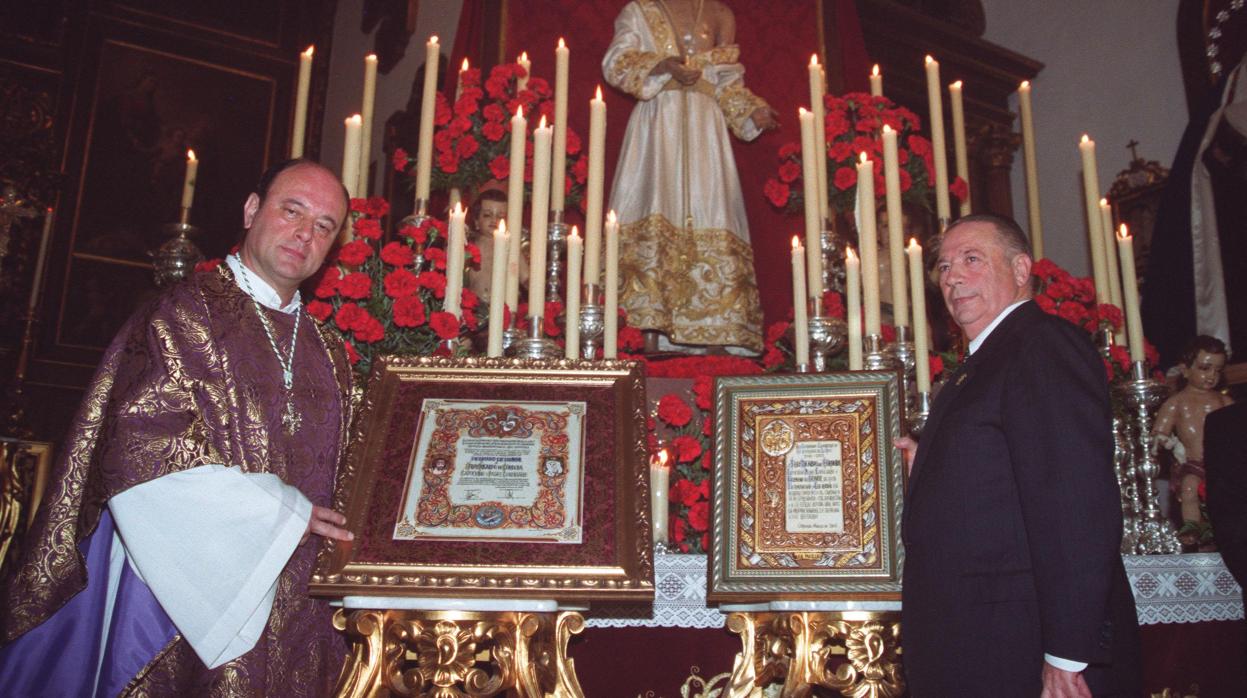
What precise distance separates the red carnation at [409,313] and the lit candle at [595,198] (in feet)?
1.58

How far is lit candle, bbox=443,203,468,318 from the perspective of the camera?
96.2 inches

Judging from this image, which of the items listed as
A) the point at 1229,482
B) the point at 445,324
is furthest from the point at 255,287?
the point at 1229,482

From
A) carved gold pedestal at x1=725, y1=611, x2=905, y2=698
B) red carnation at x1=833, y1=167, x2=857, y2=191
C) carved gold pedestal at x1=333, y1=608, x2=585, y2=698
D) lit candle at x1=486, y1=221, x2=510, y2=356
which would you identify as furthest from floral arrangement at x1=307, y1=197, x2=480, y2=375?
red carnation at x1=833, y1=167, x2=857, y2=191

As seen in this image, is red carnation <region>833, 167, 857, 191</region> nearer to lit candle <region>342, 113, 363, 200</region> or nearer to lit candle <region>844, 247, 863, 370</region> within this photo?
lit candle <region>844, 247, 863, 370</region>

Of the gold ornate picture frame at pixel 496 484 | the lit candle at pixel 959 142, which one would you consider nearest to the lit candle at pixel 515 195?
the gold ornate picture frame at pixel 496 484

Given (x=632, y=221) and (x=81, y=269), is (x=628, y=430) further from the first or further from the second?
(x=81, y=269)

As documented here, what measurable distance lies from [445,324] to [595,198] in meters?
0.65

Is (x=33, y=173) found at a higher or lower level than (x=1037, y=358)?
higher

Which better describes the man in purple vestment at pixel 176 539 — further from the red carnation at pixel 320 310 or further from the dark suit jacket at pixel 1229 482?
the dark suit jacket at pixel 1229 482

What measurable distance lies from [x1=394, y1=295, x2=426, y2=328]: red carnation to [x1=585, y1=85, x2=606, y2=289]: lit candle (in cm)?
48

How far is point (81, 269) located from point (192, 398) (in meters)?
5.50

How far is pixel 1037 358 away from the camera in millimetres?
1792

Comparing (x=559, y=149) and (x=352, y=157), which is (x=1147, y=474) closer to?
(x=559, y=149)

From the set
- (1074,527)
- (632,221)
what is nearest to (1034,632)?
(1074,527)
